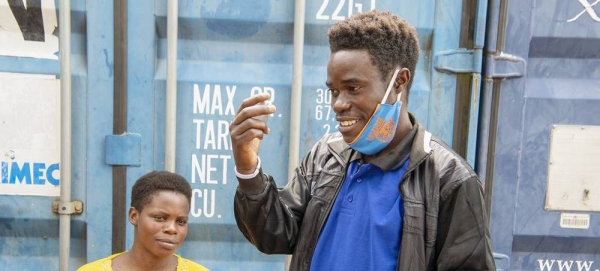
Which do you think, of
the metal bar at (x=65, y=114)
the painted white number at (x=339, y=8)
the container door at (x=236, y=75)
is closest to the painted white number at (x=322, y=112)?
the container door at (x=236, y=75)

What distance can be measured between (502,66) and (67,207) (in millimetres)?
1701

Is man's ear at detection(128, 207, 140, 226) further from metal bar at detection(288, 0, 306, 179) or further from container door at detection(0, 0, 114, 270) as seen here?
metal bar at detection(288, 0, 306, 179)

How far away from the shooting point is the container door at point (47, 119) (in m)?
2.09

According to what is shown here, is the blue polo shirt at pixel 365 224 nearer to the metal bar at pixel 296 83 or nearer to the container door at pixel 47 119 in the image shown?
the metal bar at pixel 296 83

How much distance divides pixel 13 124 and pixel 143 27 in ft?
1.95

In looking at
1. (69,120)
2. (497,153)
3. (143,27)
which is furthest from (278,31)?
(497,153)

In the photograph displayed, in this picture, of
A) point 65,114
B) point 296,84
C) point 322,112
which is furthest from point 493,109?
point 65,114

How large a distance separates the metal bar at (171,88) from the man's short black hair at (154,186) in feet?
0.33

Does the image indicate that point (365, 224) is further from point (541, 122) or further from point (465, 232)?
point (541, 122)

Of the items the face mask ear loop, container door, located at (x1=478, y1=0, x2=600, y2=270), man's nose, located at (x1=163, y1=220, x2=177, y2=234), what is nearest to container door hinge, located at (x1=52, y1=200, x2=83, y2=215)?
man's nose, located at (x1=163, y1=220, x2=177, y2=234)

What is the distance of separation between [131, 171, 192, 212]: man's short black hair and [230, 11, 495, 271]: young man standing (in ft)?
2.00

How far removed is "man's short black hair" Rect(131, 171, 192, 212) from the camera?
197 centimetres

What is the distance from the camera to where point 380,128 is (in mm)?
1324

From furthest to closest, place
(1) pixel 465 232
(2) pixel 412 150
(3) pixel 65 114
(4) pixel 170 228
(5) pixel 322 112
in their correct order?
1. (5) pixel 322 112
2. (3) pixel 65 114
3. (4) pixel 170 228
4. (2) pixel 412 150
5. (1) pixel 465 232
